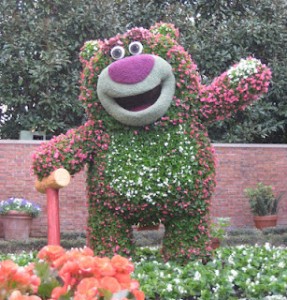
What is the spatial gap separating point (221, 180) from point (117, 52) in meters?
6.59

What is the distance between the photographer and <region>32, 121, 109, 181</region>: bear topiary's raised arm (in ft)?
14.6

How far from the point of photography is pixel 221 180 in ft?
35.0

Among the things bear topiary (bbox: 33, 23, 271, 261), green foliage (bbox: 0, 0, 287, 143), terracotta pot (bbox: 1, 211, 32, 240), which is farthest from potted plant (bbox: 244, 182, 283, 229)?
bear topiary (bbox: 33, 23, 271, 261)

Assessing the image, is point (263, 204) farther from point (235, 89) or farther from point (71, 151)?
point (71, 151)

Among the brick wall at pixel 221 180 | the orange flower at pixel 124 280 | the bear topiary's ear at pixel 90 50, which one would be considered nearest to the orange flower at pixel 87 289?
the orange flower at pixel 124 280

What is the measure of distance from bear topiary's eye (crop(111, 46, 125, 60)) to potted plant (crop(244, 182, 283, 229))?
6.48 metres

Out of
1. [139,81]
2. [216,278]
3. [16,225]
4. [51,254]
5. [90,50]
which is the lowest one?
[216,278]

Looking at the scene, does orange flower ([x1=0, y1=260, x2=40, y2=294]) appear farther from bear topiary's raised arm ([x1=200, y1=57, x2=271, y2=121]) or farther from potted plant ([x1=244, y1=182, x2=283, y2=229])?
potted plant ([x1=244, y1=182, x2=283, y2=229])

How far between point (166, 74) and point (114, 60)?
467 mm

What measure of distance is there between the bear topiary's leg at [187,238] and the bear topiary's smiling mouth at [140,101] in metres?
1.01

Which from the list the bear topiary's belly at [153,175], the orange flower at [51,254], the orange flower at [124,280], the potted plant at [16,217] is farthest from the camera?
the potted plant at [16,217]

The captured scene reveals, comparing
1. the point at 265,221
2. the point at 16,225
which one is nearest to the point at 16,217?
the point at 16,225

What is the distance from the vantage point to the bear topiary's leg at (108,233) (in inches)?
180

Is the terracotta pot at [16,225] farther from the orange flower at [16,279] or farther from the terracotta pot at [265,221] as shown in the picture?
the orange flower at [16,279]
